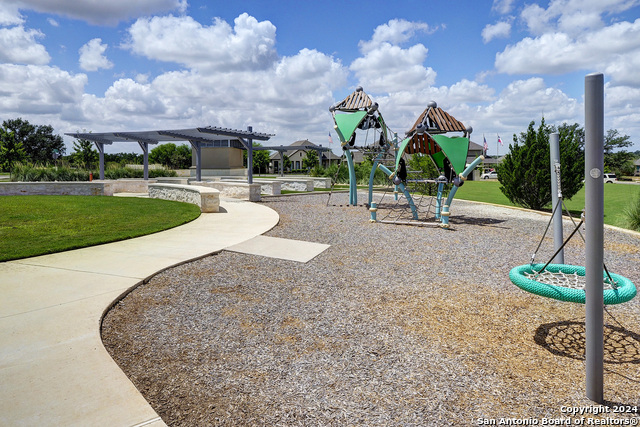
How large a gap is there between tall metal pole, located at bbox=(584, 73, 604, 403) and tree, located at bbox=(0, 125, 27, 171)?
55.0 m

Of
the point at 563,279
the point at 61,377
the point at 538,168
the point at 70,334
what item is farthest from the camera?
the point at 538,168

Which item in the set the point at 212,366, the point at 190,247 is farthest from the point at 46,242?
the point at 212,366

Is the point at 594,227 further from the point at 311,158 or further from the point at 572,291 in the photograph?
the point at 311,158

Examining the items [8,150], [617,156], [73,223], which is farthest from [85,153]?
[617,156]

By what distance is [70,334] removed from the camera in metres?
4.05

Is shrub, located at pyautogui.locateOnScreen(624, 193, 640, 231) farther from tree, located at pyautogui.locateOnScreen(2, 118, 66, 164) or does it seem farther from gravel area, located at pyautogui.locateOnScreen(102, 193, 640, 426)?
tree, located at pyautogui.locateOnScreen(2, 118, 66, 164)

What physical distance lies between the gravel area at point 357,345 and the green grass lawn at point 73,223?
126 inches

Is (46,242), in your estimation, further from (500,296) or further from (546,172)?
(546,172)

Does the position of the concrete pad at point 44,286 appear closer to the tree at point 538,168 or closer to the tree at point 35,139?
the tree at point 538,168

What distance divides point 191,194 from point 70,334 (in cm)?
1324

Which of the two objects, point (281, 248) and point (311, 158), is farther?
point (311, 158)

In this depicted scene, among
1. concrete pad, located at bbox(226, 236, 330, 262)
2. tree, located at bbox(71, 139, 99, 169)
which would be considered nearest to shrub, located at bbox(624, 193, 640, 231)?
concrete pad, located at bbox(226, 236, 330, 262)

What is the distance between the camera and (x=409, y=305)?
5281mm

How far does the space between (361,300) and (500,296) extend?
6.64 ft
